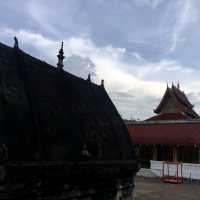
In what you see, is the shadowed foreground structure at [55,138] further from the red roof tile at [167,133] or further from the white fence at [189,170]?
the red roof tile at [167,133]

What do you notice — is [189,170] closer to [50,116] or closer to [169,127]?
[169,127]

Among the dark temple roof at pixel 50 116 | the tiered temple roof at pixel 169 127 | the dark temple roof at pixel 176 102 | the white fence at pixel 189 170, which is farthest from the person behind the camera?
the dark temple roof at pixel 176 102

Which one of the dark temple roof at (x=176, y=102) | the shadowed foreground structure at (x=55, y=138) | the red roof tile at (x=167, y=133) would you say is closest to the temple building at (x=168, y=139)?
the red roof tile at (x=167, y=133)

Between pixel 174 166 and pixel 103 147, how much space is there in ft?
61.6

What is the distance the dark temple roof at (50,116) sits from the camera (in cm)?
541

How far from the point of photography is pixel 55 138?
6090mm

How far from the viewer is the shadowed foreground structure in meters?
5.15

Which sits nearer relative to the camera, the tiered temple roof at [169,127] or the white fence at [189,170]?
the white fence at [189,170]

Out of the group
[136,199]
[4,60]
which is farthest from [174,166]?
[4,60]

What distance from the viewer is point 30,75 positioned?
6621mm

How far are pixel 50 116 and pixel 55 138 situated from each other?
1.56 ft

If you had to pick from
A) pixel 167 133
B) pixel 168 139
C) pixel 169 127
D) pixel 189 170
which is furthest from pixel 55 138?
pixel 169 127

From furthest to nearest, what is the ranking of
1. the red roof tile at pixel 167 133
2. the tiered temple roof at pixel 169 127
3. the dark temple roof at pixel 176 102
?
the dark temple roof at pixel 176 102, the tiered temple roof at pixel 169 127, the red roof tile at pixel 167 133

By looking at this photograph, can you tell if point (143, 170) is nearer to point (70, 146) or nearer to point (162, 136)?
point (162, 136)
